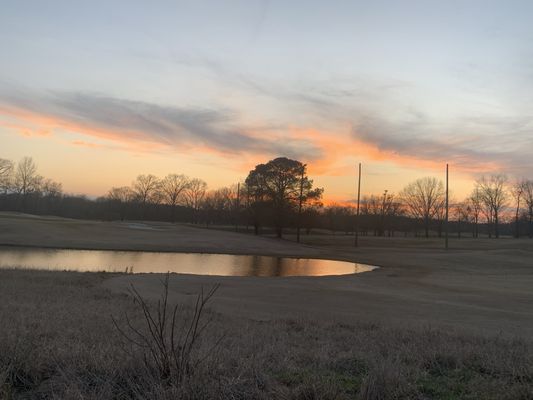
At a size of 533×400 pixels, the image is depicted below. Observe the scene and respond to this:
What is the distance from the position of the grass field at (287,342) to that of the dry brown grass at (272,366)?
0.02 meters

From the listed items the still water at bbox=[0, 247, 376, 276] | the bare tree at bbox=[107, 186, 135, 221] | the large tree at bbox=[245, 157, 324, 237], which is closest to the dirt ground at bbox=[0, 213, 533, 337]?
the still water at bbox=[0, 247, 376, 276]

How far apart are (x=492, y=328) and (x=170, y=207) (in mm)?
122768

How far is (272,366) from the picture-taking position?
5246mm

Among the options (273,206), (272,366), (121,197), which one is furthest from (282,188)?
(121,197)

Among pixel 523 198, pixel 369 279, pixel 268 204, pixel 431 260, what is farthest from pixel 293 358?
pixel 523 198

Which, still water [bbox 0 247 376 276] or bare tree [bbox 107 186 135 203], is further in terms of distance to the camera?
bare tree [bbox 107 186 135 203]

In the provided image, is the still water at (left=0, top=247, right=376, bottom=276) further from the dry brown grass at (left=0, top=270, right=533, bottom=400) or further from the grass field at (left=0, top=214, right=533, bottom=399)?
the dry brown grass at (left=0, top=270, right=533, bottom=400)

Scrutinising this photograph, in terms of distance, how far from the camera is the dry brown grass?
4.14 metres

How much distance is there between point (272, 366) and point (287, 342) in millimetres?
2566

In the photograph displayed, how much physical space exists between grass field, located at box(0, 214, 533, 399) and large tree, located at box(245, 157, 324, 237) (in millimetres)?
44865

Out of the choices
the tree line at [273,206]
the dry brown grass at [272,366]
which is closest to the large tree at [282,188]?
the tree line at [273,206]

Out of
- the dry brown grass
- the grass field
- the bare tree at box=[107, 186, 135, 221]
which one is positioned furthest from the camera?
the bare tree at box=[107, 186, 135, 221]

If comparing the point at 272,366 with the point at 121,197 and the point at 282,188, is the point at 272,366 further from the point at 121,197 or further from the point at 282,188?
the point at 121,197

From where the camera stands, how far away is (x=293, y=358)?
234 inches
